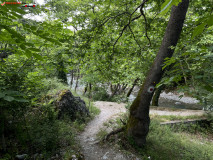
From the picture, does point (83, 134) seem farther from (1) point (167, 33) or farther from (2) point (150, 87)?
(1) point (167, 33)

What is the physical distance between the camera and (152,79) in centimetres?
342

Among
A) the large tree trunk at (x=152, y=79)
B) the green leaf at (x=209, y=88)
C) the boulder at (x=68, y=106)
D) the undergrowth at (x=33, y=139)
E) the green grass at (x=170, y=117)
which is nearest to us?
the green leaf at (x=209, y=88)

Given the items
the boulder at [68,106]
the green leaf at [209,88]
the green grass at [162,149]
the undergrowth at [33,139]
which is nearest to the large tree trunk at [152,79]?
the green grass at [162,149]

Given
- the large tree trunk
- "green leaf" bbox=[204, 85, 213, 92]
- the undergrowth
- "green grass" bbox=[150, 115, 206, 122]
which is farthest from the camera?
"green grass" bbox=[150, 115, 206, 122]

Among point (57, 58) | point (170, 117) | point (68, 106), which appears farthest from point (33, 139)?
point (170, 117)

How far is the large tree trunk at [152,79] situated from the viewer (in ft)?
9.86

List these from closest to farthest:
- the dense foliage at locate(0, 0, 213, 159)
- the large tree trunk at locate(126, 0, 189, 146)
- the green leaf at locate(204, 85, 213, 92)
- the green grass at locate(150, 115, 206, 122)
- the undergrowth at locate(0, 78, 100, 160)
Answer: the green leaf at locate(204, 85, 213, 92) < the dense foliage at locate(0, 0, 213, 159) < the large tree trunk at locate(126, 0, 189, 146) < the undergrowth at locate(0, 78, 100, 160) < the green grass at locate(150, 115, 206, 122)

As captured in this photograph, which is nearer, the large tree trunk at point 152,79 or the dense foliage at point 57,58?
the dense foliage at point 57,58

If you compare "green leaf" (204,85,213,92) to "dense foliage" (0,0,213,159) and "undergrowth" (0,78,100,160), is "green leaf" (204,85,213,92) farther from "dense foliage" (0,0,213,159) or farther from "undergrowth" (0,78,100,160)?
"undergrowth" (0,78,100,160)

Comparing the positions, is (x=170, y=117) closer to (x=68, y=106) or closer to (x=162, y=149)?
(x=162, y=149)

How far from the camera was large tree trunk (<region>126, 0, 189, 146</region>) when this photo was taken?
3.00 m

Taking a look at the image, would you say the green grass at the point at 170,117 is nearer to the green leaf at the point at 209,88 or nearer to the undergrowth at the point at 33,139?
the undergrowth at the point at 33,139

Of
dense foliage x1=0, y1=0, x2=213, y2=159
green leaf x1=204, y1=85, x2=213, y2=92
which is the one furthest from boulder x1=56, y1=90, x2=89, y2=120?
green leaf x1=204, y1=85, x2=213, y2=92

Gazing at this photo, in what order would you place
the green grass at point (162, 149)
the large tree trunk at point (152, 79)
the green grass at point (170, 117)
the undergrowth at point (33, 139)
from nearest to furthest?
the large tree trunk at point (152, 79) < the undergrowth at point (33, 139) < the green grass at point (162, 149) < the green grass at point (170, 117)
